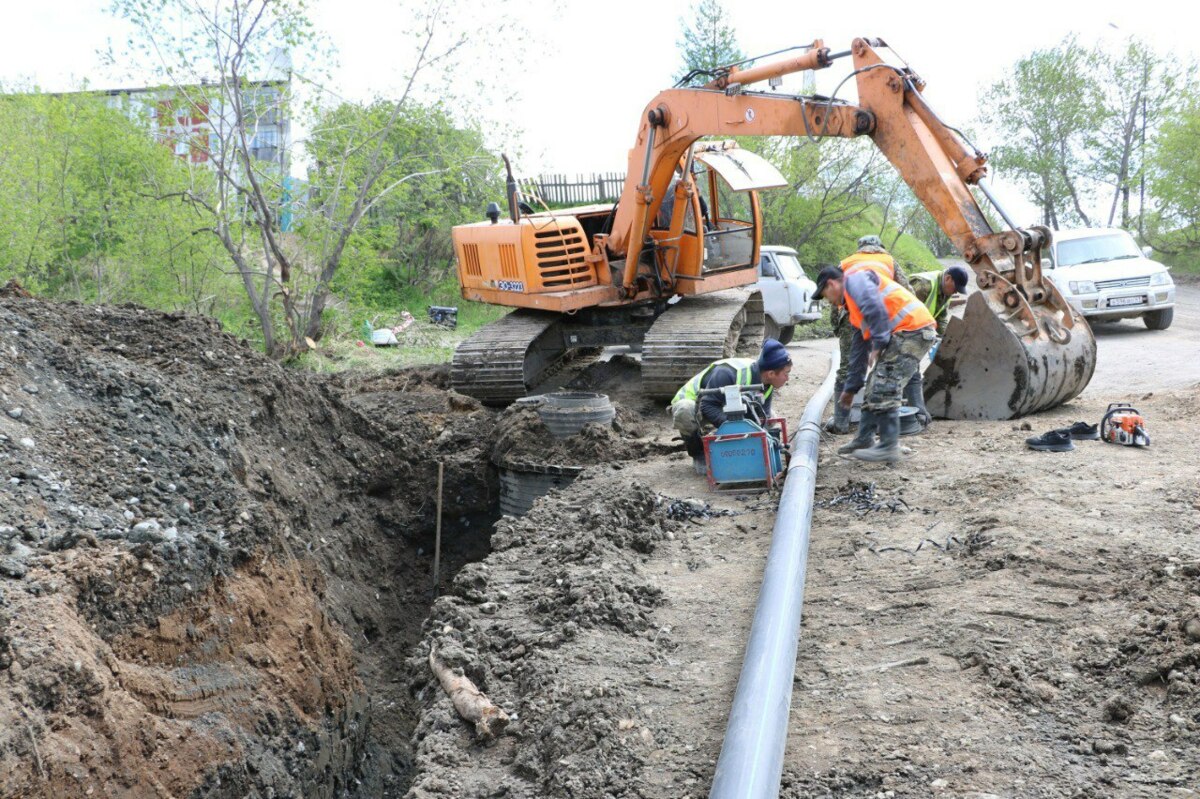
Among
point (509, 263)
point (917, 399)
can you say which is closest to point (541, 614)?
point (917, 399)

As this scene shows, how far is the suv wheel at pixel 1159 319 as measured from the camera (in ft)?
48.4

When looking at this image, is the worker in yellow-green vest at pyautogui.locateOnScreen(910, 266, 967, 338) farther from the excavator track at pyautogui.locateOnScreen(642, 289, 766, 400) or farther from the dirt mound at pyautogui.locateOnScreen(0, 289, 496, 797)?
the dirt mound at pyautogui.locateOnScreen(0, 289, 496, 797)

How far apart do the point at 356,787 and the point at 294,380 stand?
366 centimetres

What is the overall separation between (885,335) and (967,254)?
5.30 ft

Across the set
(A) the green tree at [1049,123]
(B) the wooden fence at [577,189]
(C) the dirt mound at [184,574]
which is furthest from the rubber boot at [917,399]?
(A) the green tree at [1049,123]

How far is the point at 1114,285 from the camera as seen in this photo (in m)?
14.4

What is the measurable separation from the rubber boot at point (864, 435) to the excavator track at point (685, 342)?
2324 mm

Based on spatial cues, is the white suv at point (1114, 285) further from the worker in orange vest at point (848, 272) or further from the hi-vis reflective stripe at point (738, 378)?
the hi-vis reflective stripe at point (738, 378)

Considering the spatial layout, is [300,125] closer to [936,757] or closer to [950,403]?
[950,403]

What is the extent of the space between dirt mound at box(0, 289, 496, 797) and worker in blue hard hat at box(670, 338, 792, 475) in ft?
7.95

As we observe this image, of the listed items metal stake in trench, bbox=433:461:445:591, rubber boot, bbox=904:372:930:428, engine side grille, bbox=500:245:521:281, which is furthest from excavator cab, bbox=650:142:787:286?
metal stake in trench, bbox=433:461:445:591

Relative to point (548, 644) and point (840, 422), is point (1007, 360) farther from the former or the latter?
point (548, 644)

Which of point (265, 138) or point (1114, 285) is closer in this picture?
point (1114, 285)

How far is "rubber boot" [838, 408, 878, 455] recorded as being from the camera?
7.40 metres
